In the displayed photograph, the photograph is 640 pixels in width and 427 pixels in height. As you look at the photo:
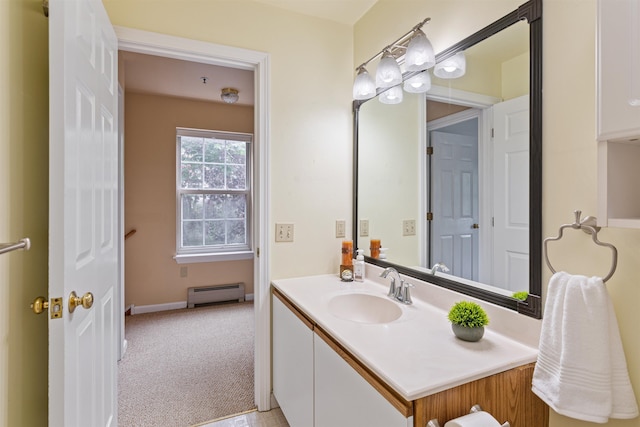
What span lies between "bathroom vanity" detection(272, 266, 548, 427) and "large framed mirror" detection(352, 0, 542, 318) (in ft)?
0.48

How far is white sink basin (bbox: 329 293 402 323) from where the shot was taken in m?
1.55

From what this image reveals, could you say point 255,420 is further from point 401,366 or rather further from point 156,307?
point 156,307

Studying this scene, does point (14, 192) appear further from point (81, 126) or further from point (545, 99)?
point (545, 99)

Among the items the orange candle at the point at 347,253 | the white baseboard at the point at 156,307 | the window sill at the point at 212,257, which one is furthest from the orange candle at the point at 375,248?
the white baseboard at the point at 156,307

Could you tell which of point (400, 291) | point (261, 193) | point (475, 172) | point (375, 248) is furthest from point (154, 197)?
point (475, 172)

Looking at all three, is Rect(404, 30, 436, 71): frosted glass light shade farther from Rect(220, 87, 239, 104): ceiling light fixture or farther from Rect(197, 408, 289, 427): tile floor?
Rect(220, 87, 239, 104): ceiling light fixture

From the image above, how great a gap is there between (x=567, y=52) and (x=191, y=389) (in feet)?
8.34

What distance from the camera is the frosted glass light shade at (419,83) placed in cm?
155

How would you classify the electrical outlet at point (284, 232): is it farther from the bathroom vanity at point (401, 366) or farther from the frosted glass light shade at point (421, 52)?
the frosted glass light shade at point (421, 52)

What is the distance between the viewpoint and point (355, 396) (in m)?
1.00

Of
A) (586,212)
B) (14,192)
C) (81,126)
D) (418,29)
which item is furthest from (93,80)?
(586,212)

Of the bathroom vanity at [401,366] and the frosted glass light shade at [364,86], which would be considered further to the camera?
the frosted glass light shade at [364,86]

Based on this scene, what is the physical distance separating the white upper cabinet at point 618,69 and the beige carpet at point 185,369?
6.95ft

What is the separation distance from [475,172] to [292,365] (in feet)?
3.95
